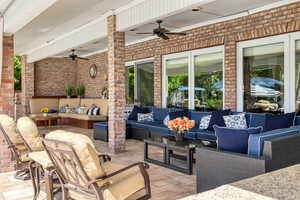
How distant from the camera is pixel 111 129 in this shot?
6250mm

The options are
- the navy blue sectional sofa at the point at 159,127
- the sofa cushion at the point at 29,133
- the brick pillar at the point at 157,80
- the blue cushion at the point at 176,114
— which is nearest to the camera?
the sofa cushion at the point at 29,133

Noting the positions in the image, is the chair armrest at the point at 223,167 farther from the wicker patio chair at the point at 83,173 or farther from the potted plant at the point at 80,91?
the potted plant at the point at 80,91

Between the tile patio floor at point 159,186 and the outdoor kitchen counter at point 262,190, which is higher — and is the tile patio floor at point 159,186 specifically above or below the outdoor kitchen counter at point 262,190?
below

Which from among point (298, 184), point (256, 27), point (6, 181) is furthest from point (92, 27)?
point (298, 184)

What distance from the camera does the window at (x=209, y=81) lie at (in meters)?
7.00

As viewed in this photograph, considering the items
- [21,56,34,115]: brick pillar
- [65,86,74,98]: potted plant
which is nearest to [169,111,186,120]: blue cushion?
[65,86,74,98]: potted plant

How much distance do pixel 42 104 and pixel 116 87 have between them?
23.8 ft

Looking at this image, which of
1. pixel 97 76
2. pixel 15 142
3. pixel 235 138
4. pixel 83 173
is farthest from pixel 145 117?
pixel 83 173

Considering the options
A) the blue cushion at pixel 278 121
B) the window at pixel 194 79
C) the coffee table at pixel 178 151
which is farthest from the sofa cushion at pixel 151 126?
the blue cushion at pixel 278 121

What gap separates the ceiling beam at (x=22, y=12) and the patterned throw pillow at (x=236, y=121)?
3.98 m

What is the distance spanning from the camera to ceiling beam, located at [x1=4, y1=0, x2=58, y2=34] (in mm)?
4312

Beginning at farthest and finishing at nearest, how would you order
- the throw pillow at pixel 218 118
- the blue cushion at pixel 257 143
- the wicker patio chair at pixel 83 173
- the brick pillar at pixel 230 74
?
the brick pillar at pixel 230 74 < the throw pillow at pixel 218 118 < the blue cushion at pixel 257 143 < the wicker patio chair at pixel 83 173

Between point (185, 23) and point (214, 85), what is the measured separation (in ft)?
5.77

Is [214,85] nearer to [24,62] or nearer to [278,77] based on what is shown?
[278,77]
